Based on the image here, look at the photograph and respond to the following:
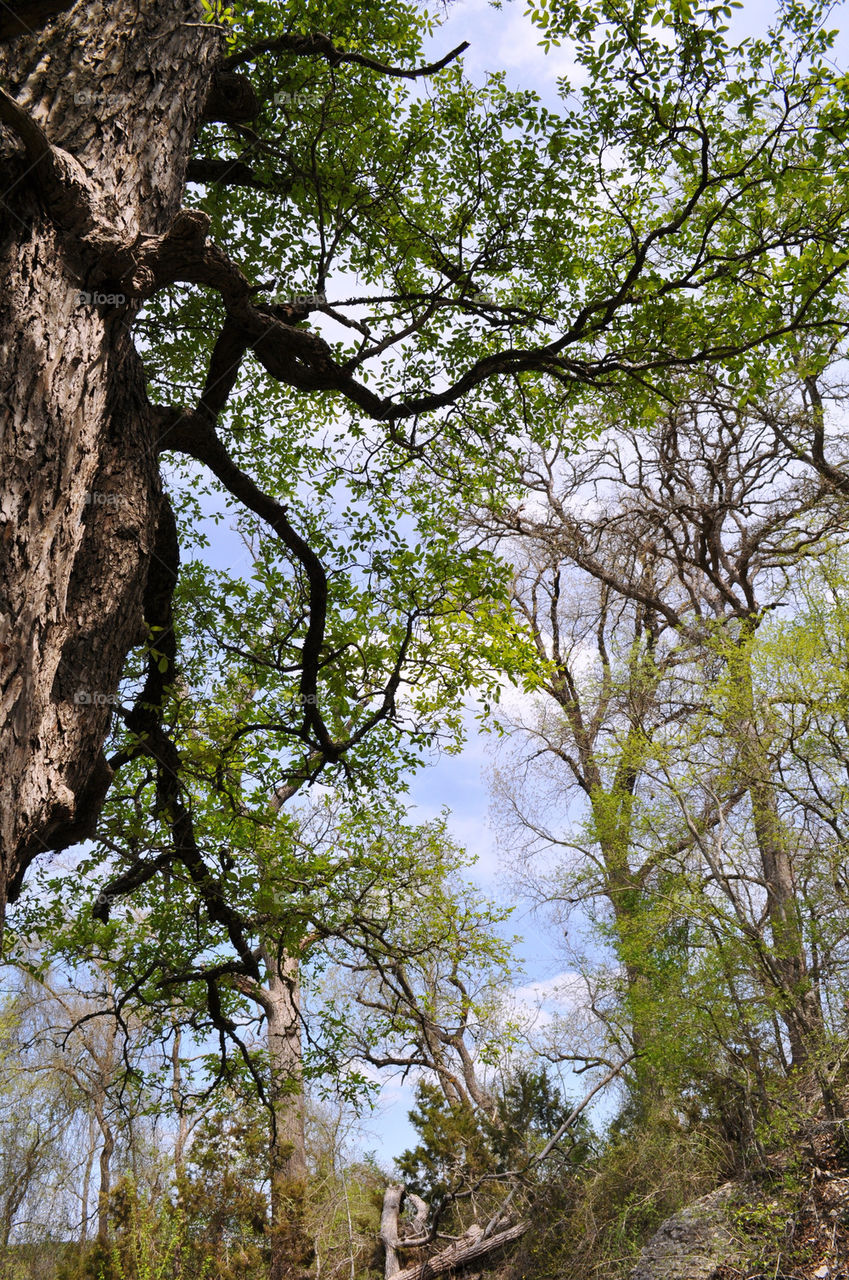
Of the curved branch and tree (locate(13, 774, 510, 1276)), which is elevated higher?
the curved branch

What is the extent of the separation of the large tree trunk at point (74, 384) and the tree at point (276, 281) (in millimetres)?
12

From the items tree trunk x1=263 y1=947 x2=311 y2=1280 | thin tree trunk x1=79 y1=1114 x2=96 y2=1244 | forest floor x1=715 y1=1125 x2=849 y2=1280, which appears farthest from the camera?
thin tree trunk x1=79 y1=1114 x2=96 y2=1244

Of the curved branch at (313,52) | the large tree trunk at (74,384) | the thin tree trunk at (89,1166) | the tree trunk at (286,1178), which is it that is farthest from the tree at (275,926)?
the thin tree trunk at (89,1166)

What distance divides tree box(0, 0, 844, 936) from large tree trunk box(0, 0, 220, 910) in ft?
0.04

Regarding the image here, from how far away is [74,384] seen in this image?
3.01 metres

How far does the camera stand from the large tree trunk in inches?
105

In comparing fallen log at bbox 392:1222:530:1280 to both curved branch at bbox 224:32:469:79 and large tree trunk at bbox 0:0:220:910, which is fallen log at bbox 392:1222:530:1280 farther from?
curved branch at bbox 224:32:469:79

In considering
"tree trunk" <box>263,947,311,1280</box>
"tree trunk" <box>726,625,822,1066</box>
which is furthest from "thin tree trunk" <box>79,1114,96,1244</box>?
"tree trunk" <box>726,625,822,1066</box>

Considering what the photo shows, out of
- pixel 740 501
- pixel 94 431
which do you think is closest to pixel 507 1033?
pixel 94 431

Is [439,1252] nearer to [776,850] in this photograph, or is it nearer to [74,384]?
[776,850]

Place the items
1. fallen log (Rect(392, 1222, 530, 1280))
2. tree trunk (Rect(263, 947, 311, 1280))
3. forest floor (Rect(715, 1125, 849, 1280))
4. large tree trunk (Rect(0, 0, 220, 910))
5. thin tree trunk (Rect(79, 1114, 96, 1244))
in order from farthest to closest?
1. thin tree trunk (Rect(79, 1114, 96, 1244))
2. fallen log (Rect(392, 1222, 530, 1280))
3. tree trunk (Rect(263, 947, 311, 1280))
4. forest floor (Rect(715, 1125, 849, 1280))
5. large tree trunk (Rect(0, 0, 220, 910))

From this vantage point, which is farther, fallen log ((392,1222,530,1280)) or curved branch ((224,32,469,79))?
fallen log ((392,1222,530,1280))

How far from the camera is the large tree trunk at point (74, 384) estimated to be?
266 cm

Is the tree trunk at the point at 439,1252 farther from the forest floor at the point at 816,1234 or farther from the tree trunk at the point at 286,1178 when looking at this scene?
the forest floor at the point at 816,1234
